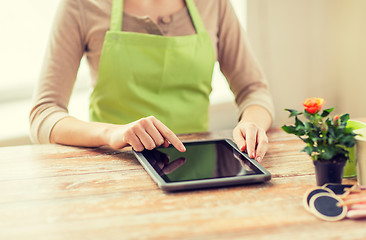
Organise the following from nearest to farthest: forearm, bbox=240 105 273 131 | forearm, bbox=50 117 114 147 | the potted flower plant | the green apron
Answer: the potted flower plant < forearm, bbox=50 117 114 147 < forearm, bbox=240 105 273 131 < the green apron

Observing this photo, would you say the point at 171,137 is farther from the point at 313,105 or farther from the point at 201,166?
the point at 313,105

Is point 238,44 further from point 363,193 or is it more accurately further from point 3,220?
point 3,220

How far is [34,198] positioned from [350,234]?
593 mm

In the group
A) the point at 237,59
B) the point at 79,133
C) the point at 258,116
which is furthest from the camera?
the point at 237,59

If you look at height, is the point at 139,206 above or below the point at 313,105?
below

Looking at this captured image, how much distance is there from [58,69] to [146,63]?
0.30 meters

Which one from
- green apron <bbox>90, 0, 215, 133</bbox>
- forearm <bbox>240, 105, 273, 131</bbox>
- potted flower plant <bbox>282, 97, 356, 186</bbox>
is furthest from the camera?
green apron <bbox>90, 0, 215, 133</bbox>

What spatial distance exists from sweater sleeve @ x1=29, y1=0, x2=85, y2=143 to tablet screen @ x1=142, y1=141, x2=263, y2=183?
18.7 inches

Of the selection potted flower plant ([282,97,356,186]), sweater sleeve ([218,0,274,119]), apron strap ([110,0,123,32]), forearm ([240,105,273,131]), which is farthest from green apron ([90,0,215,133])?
potted flower plant ([282,97,356,186])

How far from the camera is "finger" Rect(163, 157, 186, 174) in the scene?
3.28ft

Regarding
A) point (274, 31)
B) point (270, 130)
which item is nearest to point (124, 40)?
point (270, 130)

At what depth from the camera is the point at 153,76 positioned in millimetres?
1590

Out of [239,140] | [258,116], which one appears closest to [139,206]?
[239,140]

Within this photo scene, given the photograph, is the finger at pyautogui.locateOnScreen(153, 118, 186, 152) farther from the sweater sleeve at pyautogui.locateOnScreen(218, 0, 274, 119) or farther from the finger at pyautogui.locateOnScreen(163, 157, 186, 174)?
the sweater sleeve at pyautogui.locateOnScreen(218, 0, 274, 119)
